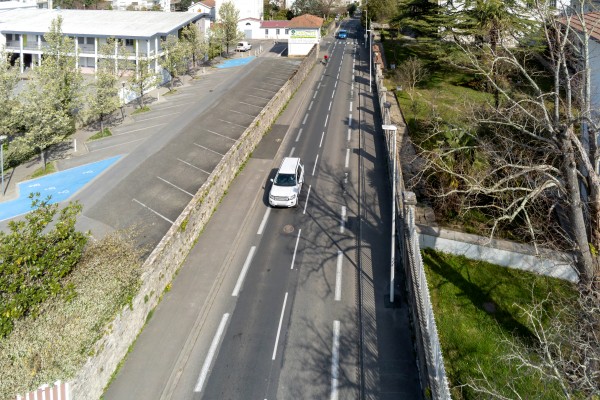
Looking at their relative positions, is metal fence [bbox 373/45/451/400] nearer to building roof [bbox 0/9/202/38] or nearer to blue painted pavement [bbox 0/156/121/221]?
blue painted pavement [bbox 0/156/121/221]

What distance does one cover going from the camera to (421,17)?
5066cm

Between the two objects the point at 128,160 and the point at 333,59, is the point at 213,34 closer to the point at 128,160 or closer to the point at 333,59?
the point at 333,59

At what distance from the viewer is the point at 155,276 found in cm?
A: 1727

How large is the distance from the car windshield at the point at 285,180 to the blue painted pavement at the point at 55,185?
38.9 feet

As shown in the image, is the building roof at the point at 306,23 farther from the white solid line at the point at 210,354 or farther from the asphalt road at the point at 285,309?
the white solid line at the point at 210,354

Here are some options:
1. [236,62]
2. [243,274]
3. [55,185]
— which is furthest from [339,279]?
[236,62]

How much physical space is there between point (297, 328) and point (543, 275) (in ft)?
34.2

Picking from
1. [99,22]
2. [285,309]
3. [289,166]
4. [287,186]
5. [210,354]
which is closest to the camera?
[210,354]

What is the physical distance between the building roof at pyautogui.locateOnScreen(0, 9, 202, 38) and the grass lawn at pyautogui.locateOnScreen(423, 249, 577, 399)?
47074 millimetres

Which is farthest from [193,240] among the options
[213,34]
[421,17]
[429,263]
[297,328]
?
[213,34]

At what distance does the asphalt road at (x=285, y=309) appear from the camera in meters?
14.2

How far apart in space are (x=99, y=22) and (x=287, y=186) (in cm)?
4831

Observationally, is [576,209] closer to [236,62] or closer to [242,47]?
[236,62]

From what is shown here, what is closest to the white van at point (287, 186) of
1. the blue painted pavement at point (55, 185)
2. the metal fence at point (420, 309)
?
the metal fence at point (420, 309)
